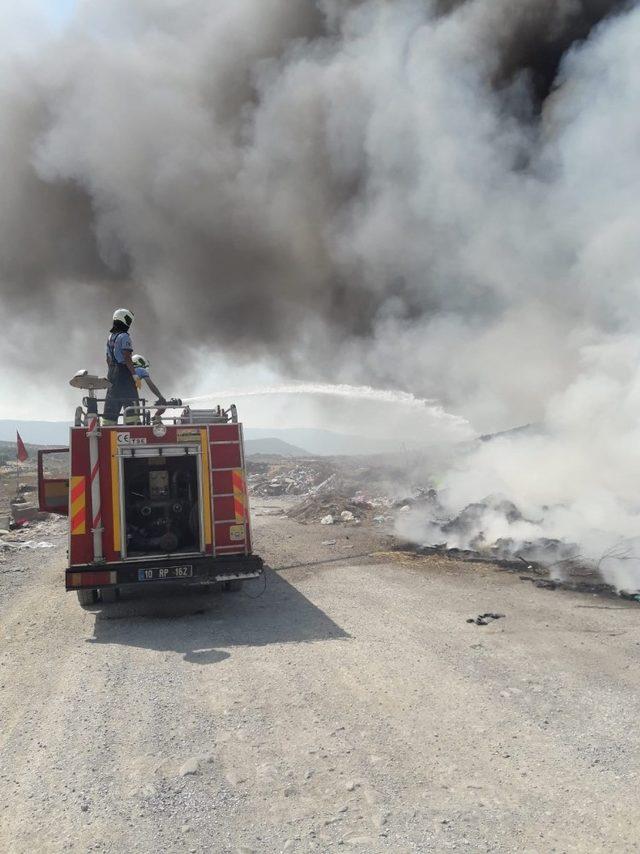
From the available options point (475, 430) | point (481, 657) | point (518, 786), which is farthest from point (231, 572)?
point (475, 430)

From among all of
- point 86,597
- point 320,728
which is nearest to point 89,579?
point 86,597

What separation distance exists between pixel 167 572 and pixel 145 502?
136cm

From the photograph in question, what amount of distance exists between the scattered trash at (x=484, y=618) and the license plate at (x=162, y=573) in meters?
3.05

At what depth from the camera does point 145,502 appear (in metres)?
7.26

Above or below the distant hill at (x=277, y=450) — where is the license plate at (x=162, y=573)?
below

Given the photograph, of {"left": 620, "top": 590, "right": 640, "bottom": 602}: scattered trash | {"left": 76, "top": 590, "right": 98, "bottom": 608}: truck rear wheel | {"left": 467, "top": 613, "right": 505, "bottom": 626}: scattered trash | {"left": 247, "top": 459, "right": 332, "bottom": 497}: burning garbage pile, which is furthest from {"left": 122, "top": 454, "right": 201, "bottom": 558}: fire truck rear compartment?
{"left": 247, "top": 459, "right": 332, "bottom": 497}: burning garbage pile

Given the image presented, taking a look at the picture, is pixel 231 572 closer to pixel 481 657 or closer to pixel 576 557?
pixel 481 657

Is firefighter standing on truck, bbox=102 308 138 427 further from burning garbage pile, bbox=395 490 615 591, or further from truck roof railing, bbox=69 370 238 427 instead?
burning garbage pile, bbox=395 490 615 591

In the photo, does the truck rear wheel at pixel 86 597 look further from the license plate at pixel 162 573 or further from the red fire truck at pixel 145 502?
the license plate at pixel 162 573

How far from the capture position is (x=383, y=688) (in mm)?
4207

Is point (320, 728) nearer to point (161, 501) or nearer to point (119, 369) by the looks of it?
point (161, 501)

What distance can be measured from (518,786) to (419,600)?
155 inches

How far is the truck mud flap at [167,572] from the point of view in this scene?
6012 mm

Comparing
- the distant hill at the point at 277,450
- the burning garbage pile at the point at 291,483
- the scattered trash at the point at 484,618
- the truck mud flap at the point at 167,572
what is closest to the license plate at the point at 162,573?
the truck mud flap at the point at 167,572
